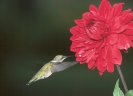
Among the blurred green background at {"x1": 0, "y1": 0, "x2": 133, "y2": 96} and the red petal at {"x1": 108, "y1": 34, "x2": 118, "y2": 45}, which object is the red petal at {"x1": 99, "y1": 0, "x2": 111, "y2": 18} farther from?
the blurred green background at {"x1": 0, "y1": 0, "x2": 133, "y2": 96}

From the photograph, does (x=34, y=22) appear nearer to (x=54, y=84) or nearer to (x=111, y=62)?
(x=54, y=84)

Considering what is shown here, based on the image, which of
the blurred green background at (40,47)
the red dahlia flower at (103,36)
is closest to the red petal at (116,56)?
the red dahlia flower at (103,36)

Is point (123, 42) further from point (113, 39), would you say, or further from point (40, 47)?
point (40, 47)

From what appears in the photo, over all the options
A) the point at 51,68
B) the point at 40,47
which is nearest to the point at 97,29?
the point at 51,68

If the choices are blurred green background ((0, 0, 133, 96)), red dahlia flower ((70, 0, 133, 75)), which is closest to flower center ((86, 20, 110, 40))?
red dahlia flower ((70, 0, 133, 75))

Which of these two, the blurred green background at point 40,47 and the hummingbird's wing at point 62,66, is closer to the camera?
the hummingbird's wing at point 62,66

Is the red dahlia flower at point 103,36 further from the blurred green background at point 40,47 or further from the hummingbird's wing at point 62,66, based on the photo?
the blurred green background at point 40,47

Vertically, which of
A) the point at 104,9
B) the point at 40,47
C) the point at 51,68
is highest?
the point at 104,9
